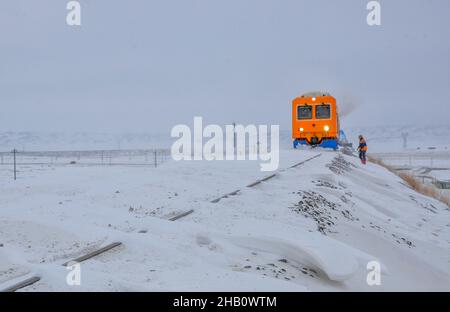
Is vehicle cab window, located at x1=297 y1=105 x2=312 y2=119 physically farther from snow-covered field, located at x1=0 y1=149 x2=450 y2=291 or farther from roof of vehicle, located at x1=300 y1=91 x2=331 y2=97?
snow-covered field, located at x1=0 y1=149 x2=450 y2=291

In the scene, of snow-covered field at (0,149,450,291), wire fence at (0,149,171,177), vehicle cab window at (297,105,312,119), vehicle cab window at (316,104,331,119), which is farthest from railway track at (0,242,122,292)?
vehicle cab window at (297,105,312,119)

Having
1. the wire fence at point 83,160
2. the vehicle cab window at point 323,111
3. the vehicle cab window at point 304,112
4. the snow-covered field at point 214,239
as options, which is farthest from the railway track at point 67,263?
the vehicle cab window at point 304,112

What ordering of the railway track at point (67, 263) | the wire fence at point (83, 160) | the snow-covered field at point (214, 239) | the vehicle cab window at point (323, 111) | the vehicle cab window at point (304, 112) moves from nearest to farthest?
the railway track at point (67, 263) → the snow-covered field at point (214, 239) → the vehicle cab window at point (323, 111) → the vehicle cab window at point (304, 112) → the wire fence at point (83, 160)

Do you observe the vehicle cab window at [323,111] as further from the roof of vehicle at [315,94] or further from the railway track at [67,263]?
the railway track at [67,263]

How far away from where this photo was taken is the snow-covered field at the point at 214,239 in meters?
Answer: 4.11

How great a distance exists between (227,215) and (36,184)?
21.2ft

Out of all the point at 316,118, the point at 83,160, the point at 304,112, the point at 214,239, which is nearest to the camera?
the point at 214,239

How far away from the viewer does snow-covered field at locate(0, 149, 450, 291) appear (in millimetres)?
4105

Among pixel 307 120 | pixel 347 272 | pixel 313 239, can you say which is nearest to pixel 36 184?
pixel 313 239

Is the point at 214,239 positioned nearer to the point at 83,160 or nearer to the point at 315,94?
the point at 315,94

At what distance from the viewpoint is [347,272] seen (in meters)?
4.57

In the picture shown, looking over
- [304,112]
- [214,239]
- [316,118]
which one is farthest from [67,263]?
[304,112]

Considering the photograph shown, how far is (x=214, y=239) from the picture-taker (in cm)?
541

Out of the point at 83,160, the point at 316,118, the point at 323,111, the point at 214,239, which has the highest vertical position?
the point at 323,111
